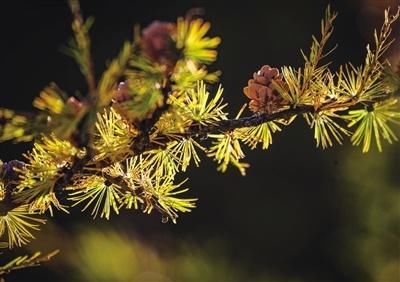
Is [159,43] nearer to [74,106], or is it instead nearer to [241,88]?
[74,106]

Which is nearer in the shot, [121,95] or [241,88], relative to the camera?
[121,95]

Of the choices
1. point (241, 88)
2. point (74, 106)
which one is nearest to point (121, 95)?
point (74, 106)

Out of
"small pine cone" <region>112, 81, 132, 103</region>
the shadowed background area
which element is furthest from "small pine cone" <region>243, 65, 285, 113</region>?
the shadowed background area

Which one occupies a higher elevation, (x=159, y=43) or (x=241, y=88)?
(x=241, y=88)

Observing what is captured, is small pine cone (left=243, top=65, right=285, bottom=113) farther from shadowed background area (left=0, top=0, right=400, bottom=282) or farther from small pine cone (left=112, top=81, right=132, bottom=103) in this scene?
shadowed background area (left=0, top=0, right=400, bottom=282)

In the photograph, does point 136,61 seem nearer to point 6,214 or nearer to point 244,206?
point 6,214

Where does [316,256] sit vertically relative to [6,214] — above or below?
above

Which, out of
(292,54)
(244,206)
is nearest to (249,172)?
(244,206)
